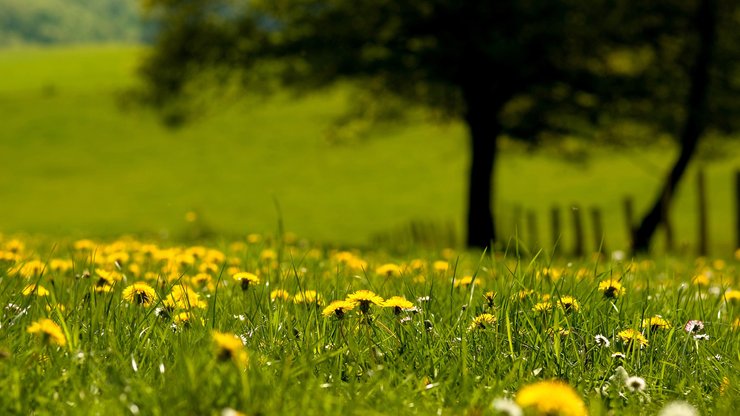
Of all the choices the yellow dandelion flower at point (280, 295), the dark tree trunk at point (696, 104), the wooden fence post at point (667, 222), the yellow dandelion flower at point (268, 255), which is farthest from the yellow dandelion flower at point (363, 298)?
the wooden fence post at point (667, 222)

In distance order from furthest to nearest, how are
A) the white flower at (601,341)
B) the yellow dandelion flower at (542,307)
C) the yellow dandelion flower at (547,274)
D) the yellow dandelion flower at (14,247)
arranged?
the yellow dandelion flower at (14,247) < the yellow dandelion flower at (547,274) < the yellow dandelion flower at (542,307) < the white flower at (601,341)

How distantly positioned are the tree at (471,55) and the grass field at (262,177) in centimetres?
1251

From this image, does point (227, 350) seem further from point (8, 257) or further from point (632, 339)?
point (8, 257)

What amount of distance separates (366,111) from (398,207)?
795 inches

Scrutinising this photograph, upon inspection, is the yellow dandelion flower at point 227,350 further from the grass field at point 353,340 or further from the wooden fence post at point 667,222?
the wooden fence post at point 667,222

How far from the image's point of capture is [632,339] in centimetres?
259

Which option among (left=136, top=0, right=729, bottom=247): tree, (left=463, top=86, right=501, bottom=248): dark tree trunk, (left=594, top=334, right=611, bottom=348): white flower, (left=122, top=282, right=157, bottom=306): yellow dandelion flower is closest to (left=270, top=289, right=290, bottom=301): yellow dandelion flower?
(left=122, top=282, right=157, bottom=306): yellow dandelion flower

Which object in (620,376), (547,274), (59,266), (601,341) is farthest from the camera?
(59,266)

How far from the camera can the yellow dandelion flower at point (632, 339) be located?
8.36ft

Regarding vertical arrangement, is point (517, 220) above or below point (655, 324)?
above

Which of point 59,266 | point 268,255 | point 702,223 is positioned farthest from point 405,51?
point 59,266

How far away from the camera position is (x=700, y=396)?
7.41ft

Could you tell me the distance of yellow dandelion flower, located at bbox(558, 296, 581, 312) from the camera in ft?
9.26

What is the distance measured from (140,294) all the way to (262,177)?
4354 centimetres
